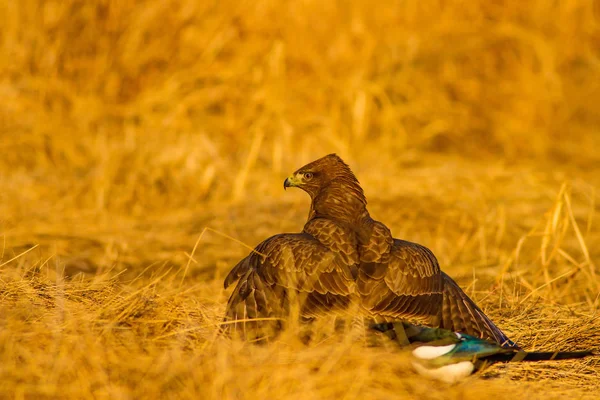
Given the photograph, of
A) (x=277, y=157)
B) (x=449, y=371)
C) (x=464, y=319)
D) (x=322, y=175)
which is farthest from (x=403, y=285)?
(x=277, y=157)

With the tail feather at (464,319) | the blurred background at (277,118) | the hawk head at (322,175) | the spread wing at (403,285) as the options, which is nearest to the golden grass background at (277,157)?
the blurred background at (277,118)

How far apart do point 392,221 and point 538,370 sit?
3.21 metres

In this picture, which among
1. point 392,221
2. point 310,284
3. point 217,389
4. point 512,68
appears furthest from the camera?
point 512,68

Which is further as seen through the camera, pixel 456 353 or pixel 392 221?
pixel 392 221

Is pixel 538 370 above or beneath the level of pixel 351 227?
beneath

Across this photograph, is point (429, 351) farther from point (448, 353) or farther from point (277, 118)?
point (277, 118)

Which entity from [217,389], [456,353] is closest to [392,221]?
[456,353]

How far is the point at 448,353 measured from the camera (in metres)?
3.32

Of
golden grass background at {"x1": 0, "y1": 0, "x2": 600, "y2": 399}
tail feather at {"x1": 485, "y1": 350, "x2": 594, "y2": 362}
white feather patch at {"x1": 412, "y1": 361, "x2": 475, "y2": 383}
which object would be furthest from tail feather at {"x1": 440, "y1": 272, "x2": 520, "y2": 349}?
white feather patch at {"x1": 412, "y1": 361, "x2": 475, "y2": 383}

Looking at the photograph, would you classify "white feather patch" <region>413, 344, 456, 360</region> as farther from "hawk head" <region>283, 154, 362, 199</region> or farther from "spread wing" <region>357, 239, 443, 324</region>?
"hawk head" <region>283, 154, 362, 199</region>

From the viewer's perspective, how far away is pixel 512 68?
970 centimetres

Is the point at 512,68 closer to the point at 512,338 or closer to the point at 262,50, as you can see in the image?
the point at 262,50

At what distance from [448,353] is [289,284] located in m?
0.67

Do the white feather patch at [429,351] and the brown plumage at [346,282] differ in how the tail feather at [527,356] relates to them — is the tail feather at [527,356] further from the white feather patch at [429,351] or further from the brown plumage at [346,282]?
the brown plumage at [346,282]
